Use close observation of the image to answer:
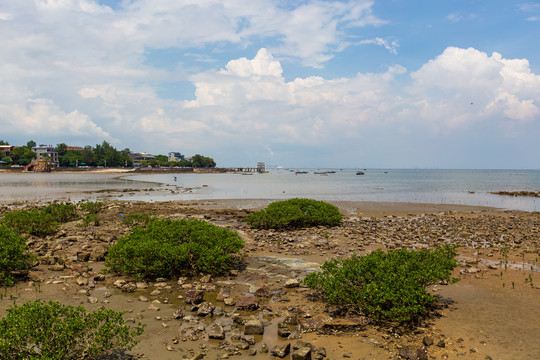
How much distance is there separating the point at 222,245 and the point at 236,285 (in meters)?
1.38

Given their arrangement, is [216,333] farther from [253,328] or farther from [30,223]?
[30,223]

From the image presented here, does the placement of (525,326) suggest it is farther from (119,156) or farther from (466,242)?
(119,156)

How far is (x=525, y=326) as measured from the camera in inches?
241

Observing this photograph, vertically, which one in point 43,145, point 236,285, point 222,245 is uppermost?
point 43,145

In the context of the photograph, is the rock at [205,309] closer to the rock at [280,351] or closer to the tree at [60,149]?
the rock at [280,351]

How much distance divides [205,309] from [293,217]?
993 cm

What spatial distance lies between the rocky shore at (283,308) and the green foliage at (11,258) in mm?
353

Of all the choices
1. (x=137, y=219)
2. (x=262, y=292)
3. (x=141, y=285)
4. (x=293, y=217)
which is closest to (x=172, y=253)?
(x=141, y=285)

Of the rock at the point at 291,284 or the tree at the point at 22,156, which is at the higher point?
the tree at the point at 22,156

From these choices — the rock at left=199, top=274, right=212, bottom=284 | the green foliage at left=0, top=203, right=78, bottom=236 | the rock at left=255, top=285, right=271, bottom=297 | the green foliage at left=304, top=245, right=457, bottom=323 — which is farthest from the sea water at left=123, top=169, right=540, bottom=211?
the rock at left=255, top=285, right=271, bottom=297

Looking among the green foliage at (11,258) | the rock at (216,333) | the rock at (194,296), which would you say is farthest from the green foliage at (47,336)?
the green foliage at (11,258)

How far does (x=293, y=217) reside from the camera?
16266mm

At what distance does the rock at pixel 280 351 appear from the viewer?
5.16 meters

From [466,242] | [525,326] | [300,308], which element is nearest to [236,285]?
[300,308]
